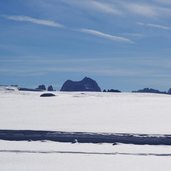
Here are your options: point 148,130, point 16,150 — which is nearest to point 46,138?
point 16,150

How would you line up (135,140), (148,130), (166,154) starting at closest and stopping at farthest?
(166,154), (135,140), (148,130)

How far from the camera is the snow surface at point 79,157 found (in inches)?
266

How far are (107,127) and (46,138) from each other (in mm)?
2385

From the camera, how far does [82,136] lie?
1022 centimetres

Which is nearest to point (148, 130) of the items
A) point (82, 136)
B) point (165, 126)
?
point (165, 126)

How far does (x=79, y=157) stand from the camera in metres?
7.68

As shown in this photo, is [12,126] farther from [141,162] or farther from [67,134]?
[141,162]

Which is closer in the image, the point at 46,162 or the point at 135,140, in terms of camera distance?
the point at 46,162

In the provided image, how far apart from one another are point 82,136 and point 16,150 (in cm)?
224

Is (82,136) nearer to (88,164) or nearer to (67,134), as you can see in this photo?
(67,134)

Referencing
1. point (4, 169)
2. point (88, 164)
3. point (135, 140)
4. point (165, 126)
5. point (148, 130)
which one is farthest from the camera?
point (165, 126)

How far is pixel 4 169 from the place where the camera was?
253 inches

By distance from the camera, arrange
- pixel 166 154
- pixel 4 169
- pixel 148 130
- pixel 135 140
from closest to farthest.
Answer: pixel 4 169
pixel 166 154
pixel 135 140
pixel 148 130

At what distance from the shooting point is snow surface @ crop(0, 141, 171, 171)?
676 cm
